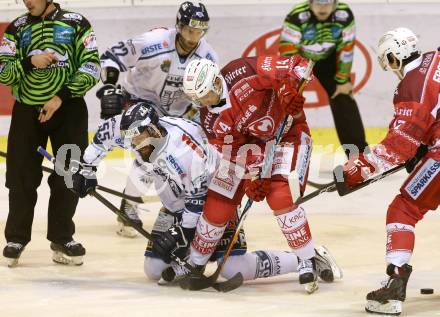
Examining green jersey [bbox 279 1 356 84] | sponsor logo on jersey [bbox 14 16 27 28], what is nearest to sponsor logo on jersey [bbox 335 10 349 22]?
green jersey [bbox 279 1 356 84]

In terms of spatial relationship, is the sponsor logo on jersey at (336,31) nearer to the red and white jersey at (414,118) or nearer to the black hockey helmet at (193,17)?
the black hockey helmet at (193,17)

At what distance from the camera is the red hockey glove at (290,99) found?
230 inches

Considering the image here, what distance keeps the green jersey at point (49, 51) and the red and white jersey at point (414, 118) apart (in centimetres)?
185

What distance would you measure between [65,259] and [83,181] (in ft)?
2.26

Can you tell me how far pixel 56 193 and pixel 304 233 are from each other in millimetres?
1539

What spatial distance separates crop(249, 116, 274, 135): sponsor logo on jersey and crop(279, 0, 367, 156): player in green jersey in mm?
2828

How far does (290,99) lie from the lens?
5.86m

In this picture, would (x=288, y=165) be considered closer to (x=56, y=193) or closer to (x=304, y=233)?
(x=304, y=233)

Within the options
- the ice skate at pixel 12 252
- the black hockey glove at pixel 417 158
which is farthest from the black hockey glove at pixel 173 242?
the black hockey glove at pixel 417 158

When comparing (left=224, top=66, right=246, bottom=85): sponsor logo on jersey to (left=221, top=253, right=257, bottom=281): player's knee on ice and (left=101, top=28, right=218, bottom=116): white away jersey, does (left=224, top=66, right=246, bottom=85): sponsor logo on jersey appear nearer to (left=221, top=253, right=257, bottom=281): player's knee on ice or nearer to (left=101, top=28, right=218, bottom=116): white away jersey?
(left=221, top=253, right=257, bottom=281): player's knee on ice

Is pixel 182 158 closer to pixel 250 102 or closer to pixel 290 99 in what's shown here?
pixel 250 102

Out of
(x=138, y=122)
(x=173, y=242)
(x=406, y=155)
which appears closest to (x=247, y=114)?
(x=138, y=122)

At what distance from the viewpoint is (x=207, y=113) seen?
6004 mm

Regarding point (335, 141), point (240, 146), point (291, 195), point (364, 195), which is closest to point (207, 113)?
point (240, 146)
